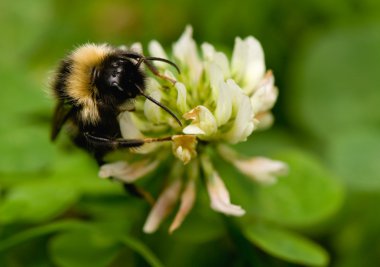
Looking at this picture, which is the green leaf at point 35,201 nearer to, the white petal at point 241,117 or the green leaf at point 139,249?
the green leaf at point 139,249

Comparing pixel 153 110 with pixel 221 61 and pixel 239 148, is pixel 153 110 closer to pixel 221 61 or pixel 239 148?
pixel 221 61

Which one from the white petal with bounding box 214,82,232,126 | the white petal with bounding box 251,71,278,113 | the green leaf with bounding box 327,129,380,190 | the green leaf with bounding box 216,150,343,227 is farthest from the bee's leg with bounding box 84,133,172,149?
the green leaf with bounding box 327,129,380,190

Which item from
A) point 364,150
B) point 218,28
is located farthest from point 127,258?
point 218,28

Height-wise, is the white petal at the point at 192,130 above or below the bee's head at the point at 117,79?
below

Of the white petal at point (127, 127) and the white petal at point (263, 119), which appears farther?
the white petal at point (263, 119)

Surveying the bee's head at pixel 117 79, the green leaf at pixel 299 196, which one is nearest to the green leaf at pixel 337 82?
the green leaf at pixel 299 196

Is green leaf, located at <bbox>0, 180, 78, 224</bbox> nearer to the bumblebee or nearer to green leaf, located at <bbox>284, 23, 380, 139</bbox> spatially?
the bumblebee
